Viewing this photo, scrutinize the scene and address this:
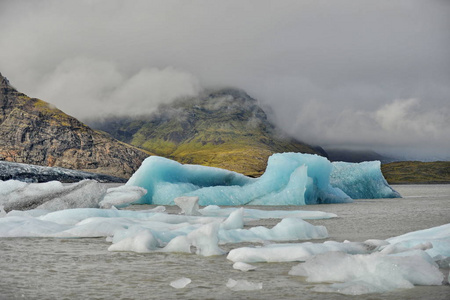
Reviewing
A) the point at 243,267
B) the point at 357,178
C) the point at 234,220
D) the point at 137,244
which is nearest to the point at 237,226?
the point at 234,220

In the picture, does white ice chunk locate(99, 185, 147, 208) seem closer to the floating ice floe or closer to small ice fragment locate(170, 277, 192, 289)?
the floating ice floe

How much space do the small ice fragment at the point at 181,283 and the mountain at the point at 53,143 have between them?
141 m

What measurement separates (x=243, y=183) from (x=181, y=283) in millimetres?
21487

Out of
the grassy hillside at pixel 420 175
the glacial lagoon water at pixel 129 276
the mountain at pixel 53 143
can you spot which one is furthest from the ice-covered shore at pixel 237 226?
the grassy hillside at pixel 420 175

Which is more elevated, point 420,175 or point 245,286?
point 245,286

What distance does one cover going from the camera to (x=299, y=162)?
2475 cm

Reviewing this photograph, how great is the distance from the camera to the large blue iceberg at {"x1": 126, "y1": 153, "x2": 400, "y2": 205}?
23547 millimetres

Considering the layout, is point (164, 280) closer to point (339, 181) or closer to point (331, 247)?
point (331, 247)

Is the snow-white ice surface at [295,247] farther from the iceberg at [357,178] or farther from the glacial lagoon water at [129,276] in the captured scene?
the iceberg at [357,178]

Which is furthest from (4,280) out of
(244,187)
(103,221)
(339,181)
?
(339,181)

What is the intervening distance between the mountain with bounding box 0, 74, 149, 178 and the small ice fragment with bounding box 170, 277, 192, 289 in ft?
464

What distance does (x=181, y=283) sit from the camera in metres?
5.02

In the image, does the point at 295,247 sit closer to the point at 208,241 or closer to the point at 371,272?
the point at 208,241

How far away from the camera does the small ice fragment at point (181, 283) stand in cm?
494
